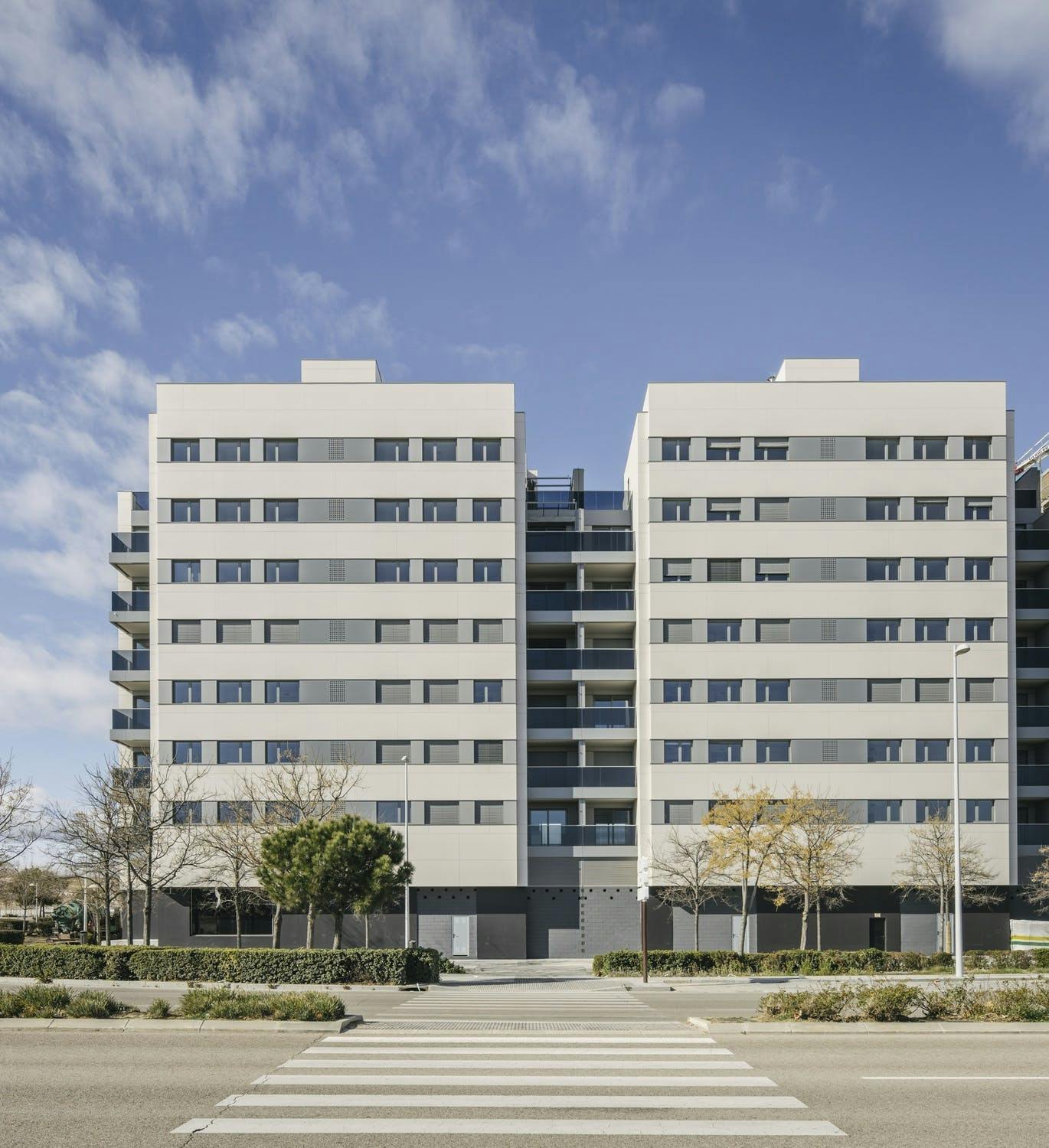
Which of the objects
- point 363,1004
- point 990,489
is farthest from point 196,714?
point 990,489

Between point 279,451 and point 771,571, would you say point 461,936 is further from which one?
point 279,451

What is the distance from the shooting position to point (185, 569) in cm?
5453

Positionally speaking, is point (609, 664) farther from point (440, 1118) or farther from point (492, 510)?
point (440, 1118)

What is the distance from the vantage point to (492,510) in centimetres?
5506

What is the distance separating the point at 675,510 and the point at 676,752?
11527 mm

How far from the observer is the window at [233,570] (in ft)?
179

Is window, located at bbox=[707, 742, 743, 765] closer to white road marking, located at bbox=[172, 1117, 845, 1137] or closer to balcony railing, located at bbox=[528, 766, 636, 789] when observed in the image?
balcony railing, located at bbox=[528, 766, 636, 789]

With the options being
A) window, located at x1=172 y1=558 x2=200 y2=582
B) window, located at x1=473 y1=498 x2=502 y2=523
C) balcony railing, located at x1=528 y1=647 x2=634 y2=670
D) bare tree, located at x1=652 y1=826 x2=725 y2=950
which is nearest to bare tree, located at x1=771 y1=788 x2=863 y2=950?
bare tree, located at x1=652 y1=826 x2=725 y2=950

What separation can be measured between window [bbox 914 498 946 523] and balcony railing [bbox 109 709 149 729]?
1511 inches

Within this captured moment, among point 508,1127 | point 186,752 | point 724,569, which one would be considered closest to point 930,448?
point 724,569

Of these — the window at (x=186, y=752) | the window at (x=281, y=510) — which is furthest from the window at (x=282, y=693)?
the window at (x=281, y=510)

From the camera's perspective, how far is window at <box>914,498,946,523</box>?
180ft

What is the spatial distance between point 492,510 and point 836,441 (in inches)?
668

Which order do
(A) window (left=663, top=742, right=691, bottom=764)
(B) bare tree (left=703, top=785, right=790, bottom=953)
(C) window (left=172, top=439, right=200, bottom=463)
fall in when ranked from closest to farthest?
(B) bare tree (left=703, top=785, right=790, bottom=953), (A) window (left=663, top=742, right=691, bottom=764), (C) window (left=172, top=439, right=200, bottom=463)
